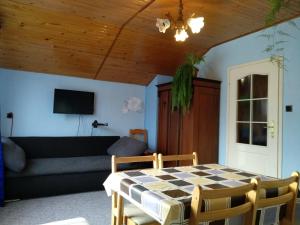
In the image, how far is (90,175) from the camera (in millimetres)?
3420

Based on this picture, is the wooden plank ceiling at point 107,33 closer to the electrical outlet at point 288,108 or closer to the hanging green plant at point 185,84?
the hanging green plant at point 185,84

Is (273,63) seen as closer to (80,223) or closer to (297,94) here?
(297,94)

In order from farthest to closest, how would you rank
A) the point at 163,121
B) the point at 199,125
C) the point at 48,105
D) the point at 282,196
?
the point at 163,121, the point at 48,105, the point at 199,125, the point at 282,196

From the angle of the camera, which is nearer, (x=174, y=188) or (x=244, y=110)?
(x=174, y=188)

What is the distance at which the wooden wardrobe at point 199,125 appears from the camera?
3531mm

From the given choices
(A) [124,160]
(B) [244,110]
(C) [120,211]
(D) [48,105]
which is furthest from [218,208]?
(D) [48,105]

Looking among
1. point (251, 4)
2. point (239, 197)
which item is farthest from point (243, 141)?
point (239, 197)

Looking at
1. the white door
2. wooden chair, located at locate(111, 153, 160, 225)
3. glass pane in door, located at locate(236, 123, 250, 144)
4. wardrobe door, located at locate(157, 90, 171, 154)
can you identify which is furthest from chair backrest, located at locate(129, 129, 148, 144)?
wooden chair, located at locate(111, 153, 160, 225)

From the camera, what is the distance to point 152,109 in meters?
4.75

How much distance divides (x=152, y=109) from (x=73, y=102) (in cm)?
156

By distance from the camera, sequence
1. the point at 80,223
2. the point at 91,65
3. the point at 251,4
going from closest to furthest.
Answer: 1. the point at 80,223
2. the point at 251,4
3. the point at 91,65

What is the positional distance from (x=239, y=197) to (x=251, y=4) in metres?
2.29

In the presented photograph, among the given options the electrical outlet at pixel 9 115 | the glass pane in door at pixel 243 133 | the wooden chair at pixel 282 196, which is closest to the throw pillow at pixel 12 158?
the electrical outlet at pixel 9 115

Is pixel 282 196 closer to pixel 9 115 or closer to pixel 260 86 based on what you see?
pixel 260 86
